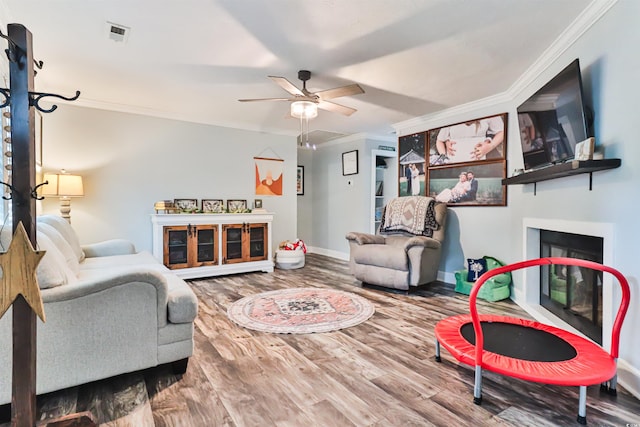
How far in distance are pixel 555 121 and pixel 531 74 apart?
2.91ft

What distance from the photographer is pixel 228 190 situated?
4883mm

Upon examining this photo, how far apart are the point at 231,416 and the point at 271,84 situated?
2.89m

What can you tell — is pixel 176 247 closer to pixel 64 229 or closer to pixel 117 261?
pixel 117 261

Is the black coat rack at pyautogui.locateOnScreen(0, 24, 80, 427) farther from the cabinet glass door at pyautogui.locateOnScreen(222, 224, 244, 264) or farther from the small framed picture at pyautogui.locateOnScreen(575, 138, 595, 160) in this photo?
the cabinet glass door at pyautogui.locateOnScreen(222, 224, 244, 264)

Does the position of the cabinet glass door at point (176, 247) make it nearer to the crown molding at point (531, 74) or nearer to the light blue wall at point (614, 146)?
the crown molding at point (531, 74)

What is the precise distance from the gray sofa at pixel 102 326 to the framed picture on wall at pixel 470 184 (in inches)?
134

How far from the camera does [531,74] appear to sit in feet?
9.78

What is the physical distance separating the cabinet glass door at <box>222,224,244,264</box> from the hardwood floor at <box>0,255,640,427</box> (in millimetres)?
1946

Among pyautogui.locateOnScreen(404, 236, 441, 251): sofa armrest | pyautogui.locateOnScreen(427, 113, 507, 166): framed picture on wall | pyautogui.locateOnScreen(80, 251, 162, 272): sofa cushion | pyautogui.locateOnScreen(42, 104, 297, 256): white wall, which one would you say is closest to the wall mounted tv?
pyautogui.locateOnScreen(427, 113, 507, 166): framed picture on wall

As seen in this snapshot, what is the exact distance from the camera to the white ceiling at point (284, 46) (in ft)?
6.77

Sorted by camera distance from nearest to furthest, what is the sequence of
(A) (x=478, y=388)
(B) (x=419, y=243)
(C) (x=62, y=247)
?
(A) (x=478, y=388), (C) (x=62, y=247), (B) (x=419, y=243)

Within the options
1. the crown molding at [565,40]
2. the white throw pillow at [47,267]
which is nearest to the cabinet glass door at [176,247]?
the white throw pillow at [47,267]

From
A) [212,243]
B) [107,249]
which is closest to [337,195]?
[212,243]

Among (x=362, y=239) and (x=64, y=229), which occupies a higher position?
(x=64, y=229)
